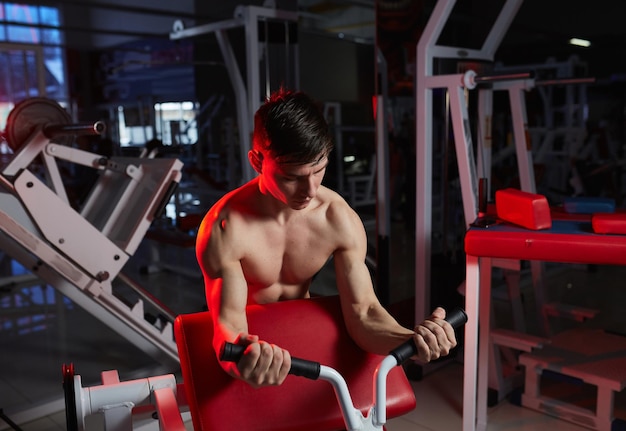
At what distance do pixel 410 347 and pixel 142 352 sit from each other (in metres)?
2.39

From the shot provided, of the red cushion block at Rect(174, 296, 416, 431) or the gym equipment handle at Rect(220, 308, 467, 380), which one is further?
the red cushion block at Rect(174, 296, 416, 431)

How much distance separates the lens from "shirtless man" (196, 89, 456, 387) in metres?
1.12

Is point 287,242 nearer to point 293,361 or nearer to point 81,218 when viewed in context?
point 293,361

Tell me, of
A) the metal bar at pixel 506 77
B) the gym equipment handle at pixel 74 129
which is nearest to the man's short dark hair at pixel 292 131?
the gym equipment handle at pixel 74 129

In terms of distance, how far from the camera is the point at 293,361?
3.17 ft

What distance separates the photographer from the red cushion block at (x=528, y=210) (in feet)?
6.43

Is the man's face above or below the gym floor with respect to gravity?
above

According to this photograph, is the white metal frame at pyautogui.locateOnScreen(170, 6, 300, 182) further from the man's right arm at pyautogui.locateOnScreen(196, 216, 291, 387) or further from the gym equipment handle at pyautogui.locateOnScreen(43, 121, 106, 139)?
the man's right arm at pyautogui.locateOnScreen(196, 216, 291, 387)

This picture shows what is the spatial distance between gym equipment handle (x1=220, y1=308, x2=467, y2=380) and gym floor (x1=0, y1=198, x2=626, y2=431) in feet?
4.43

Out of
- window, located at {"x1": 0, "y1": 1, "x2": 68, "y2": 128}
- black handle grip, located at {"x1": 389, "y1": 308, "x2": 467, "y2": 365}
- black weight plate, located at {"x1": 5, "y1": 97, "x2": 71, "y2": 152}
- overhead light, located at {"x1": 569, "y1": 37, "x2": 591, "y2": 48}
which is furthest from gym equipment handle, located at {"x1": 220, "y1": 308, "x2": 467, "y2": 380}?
overhead light, located at {"x1": 569, "y1": 37, "x2": 591, "y2": 48}

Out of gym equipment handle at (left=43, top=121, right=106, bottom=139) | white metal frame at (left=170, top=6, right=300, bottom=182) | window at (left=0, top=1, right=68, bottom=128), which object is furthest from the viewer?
window at (left=0, top=1, right=68, bottom=128)

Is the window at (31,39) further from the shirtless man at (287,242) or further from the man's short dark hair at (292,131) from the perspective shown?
the man's short dark hair at (292,131)

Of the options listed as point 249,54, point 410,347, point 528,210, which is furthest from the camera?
point 249,54

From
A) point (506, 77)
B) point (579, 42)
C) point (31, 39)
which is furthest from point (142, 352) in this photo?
point (579, 42)
